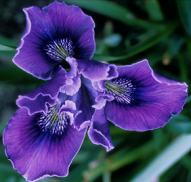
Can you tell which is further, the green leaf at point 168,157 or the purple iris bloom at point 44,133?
the green leaf at point 168,157

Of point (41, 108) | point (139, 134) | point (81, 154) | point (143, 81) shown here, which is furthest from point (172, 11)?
point (41, 108)

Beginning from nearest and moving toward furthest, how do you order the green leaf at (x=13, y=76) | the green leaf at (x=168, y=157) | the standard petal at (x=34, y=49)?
the standard petal at (x=34, y=49), the green leaf at (x=13, y=76), the green leaf at (x=168, y=157)

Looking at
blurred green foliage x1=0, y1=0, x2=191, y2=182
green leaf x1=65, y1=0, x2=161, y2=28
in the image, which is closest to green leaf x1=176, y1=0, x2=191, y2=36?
blurred green foliage x1=0, y1=0, x2=191, y2=182

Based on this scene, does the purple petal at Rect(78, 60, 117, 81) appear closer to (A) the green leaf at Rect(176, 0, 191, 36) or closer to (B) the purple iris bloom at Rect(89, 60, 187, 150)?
(B) the purple iris bloom at Rect(89, 60, 187, 150)

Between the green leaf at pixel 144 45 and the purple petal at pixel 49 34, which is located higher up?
the purple petal at pixel 49 34

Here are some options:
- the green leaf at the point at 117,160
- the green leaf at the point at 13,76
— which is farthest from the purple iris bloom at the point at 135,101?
the green leaf at the point at 117,160

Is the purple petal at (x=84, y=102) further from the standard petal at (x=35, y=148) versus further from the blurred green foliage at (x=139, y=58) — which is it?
the blurred green foliage at (x=139, y=58)

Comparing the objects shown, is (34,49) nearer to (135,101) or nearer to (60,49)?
(60,49)
